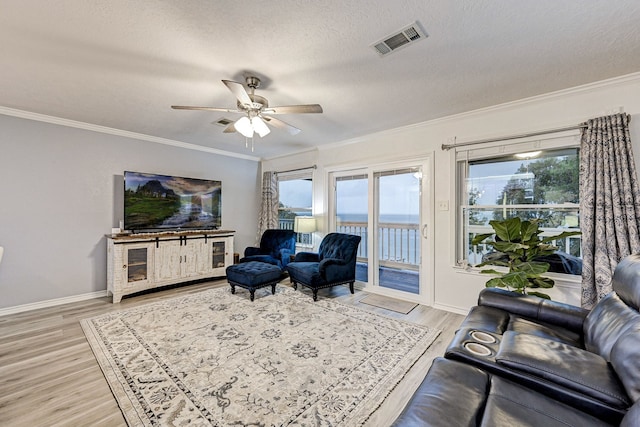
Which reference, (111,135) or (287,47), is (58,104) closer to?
(111,135)

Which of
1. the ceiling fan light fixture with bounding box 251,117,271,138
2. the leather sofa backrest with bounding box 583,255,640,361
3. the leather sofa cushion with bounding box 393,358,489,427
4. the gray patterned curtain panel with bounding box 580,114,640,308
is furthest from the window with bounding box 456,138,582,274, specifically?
the ceiling fan light fixture with bounding box 251,117,271,138

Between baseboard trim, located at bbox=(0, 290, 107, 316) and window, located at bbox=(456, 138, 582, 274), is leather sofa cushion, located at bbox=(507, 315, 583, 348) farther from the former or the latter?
baseboard trim, located at bbox=(0, 290, 107, 316)

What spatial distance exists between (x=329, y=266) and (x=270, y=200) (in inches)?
95.4

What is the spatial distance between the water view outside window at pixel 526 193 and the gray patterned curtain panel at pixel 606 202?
22 centimetres

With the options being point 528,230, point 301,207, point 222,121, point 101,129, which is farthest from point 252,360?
point 101,129

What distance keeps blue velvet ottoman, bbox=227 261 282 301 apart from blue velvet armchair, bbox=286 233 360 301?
1.05ft

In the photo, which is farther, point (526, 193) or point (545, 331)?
point (526, 193)

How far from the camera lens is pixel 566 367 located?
1154 mm

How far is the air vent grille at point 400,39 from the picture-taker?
185 cm

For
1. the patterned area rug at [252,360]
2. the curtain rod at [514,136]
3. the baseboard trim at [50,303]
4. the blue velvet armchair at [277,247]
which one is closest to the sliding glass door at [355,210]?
the blue velvet armchair at [277,247]

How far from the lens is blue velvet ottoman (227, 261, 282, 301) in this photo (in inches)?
141

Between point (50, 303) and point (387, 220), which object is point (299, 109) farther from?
point (50, 303)

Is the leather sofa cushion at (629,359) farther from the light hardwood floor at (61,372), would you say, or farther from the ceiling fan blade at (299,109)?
the ceiling fan blade at (299,109)

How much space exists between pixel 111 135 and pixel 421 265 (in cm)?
500
